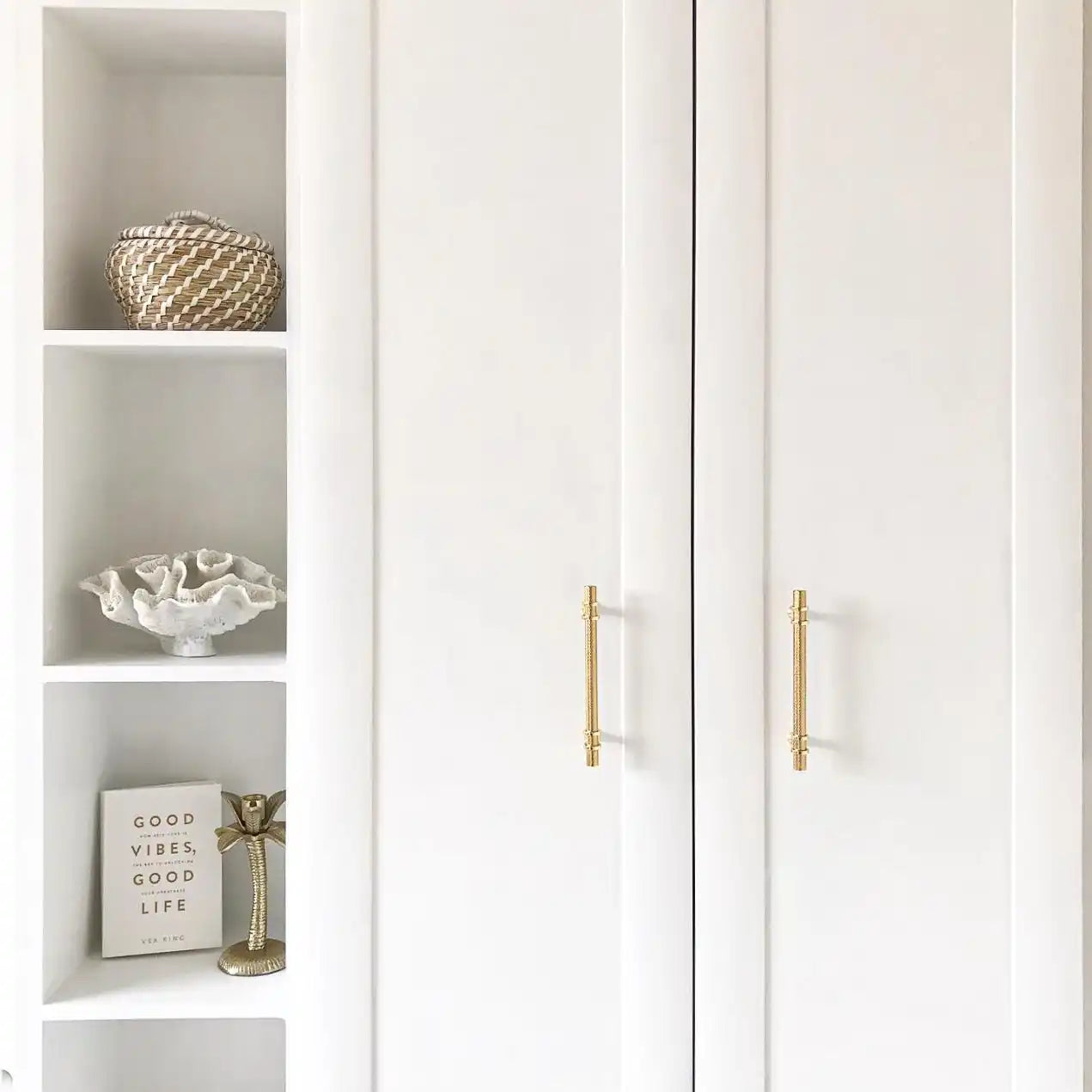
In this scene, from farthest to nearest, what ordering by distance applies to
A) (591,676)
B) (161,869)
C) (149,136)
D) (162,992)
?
(149,136), (161,869), (162,992), (591,676)

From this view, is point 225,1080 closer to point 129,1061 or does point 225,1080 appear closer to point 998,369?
point 129,1061

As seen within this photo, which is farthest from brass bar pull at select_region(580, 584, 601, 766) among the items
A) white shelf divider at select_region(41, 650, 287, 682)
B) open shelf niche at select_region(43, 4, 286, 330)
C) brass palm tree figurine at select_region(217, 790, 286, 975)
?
open shelf niche at select_region(43, 4, 286, 330)

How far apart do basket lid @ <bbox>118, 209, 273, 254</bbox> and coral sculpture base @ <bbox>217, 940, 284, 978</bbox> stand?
0.88 m

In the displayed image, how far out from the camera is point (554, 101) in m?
1.19

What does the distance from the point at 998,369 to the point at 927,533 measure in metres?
0.20

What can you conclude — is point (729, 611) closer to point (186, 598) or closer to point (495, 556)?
point (495, 556)

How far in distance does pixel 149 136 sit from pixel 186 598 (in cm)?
69

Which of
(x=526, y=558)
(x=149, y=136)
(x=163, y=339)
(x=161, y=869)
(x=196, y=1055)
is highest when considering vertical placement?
(x=149, y=136)

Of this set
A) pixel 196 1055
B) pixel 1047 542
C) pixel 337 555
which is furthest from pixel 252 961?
pixel 1047 542

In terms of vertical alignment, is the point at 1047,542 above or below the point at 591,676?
above

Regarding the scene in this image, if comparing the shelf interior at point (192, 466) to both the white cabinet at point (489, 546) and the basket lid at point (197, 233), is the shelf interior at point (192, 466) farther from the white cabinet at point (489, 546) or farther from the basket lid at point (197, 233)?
the white cabinet at point (489, 546)

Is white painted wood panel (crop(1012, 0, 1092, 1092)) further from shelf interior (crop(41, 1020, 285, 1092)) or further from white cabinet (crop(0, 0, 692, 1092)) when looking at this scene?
shelf interior (crop(41, 1020, 285, 1092))

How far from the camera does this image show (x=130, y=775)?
1521 millimetres

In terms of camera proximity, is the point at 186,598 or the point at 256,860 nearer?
the point at 186,598
